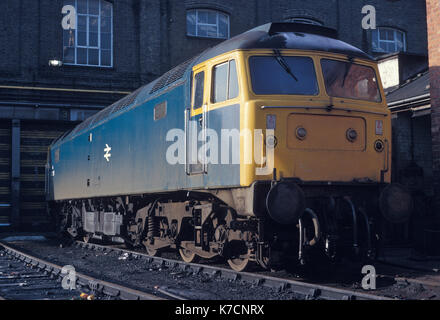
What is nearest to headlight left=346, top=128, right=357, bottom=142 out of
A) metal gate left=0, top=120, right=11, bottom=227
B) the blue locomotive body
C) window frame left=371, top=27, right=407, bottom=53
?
the blue locomotive body

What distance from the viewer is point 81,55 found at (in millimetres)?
20109

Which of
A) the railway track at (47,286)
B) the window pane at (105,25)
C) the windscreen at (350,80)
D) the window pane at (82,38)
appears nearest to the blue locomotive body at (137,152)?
the windscreen at (350,80)

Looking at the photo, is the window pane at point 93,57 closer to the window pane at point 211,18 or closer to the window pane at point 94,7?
the window pane at point 94,7

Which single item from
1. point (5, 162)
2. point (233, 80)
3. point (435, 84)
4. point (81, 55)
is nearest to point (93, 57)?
point (81, 55)

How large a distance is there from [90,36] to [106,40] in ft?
1.84

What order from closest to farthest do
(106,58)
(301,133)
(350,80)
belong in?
1. (301,133)
2. (350,80)
3. (106,58)

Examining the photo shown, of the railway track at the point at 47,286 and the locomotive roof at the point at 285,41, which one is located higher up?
the locomotive roof at the point at 285,41

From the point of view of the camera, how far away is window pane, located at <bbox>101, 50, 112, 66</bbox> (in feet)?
66.7

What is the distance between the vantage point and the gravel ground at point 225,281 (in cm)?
649

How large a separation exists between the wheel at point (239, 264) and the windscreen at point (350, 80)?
98.3 inches

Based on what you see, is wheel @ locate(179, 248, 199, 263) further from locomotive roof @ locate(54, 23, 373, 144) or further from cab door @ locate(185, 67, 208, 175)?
locomotive roof @ locate(54, 23, 373, 144)

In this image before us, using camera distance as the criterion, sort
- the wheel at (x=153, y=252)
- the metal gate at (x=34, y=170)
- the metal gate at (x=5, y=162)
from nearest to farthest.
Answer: the wheel at (x=153, y=252), the metal gate at (x=5, y=162), the metal gate at (x=34, y=170)

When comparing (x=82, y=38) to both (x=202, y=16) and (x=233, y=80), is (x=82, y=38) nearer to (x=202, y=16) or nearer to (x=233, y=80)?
(x=202, y=16)
